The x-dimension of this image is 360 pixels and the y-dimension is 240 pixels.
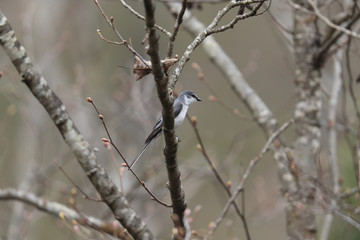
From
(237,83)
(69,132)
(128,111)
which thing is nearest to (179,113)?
(237,83)

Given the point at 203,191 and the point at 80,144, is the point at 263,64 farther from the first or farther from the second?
the point at 80,144

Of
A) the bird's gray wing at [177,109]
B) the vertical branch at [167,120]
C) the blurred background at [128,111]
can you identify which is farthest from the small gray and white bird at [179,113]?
the blurred background at [128,111]

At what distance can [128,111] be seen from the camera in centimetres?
781

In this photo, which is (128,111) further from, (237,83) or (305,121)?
(305,121)

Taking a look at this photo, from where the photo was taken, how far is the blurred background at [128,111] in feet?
23.7

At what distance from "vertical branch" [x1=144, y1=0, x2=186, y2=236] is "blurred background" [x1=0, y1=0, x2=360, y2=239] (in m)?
3.54

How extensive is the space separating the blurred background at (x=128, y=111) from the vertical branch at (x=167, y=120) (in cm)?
354

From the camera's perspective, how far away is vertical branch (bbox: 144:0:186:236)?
1896 mm

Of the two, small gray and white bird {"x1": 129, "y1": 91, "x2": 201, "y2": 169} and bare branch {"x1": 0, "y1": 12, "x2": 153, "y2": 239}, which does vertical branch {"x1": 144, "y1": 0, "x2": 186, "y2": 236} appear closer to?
bare branch {"x1": 0, "y1": 12, "x2": 153, "y2": 239}

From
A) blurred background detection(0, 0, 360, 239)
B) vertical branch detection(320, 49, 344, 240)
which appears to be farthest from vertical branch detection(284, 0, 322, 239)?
blurred background detection(0, 0, 360, 239)

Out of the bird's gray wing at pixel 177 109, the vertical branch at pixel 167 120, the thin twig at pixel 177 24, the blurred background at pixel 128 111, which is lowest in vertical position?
the vertical branch at pixel 167 120

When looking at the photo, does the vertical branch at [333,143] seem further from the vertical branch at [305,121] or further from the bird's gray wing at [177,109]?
the bird's gray wing at [177,109]

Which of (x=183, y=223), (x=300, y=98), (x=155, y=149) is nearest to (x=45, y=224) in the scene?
(x=155, y=149)

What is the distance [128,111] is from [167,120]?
18.5 ft
